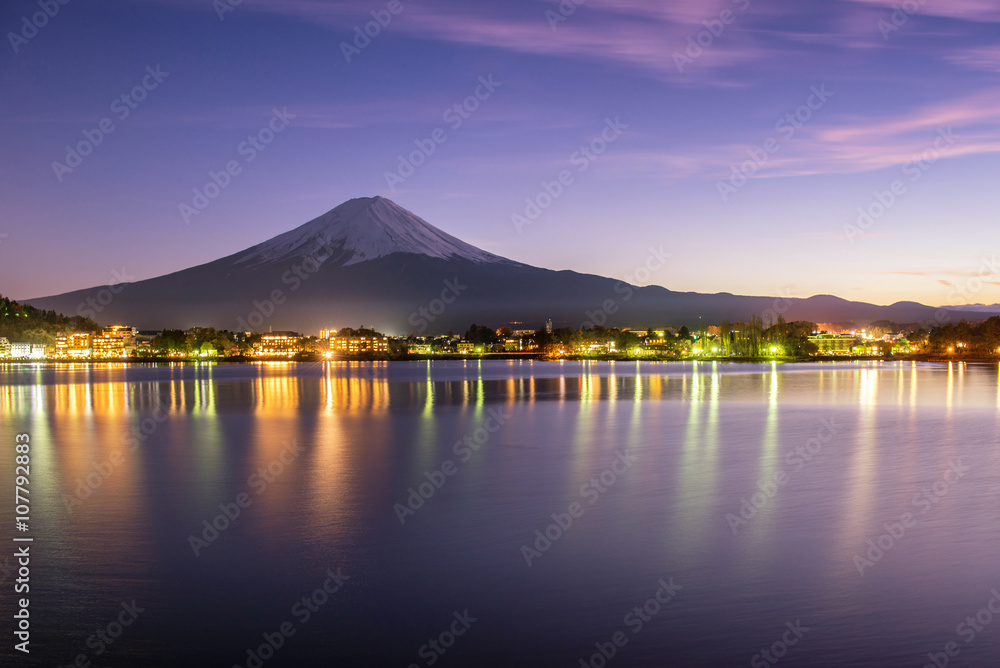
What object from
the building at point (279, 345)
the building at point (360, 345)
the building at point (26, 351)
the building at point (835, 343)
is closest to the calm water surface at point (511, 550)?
the building at point (26, 351)

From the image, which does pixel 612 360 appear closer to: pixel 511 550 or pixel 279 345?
pixel 279 345

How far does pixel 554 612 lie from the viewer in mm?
6375

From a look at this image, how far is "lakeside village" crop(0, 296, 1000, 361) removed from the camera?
12825 cm

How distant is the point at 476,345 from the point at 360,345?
2755 centimetres

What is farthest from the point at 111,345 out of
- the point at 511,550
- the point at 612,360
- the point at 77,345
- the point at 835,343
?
the point at 511,550

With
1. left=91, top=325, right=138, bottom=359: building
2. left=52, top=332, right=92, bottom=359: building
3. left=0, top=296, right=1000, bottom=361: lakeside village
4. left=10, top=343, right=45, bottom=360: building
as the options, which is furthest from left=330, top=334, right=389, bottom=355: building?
left=10, top=343, right=45, bottom=360: building

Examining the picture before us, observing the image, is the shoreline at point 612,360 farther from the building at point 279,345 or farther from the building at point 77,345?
the building at point 279,345

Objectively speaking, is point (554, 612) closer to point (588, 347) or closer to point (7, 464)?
point (7, 464)

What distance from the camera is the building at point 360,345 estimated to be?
626 ft

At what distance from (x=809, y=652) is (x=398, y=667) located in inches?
110

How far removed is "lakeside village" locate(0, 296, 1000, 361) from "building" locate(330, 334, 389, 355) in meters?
0.24

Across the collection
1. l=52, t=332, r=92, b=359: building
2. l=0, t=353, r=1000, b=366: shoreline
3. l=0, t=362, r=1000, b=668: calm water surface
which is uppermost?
l=0, t=362, r=1000, b=668: calm water surface

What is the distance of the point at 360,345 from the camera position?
192 m

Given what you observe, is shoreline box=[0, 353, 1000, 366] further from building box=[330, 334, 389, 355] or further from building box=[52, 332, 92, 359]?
building box=[330, 334, 389, 355]
